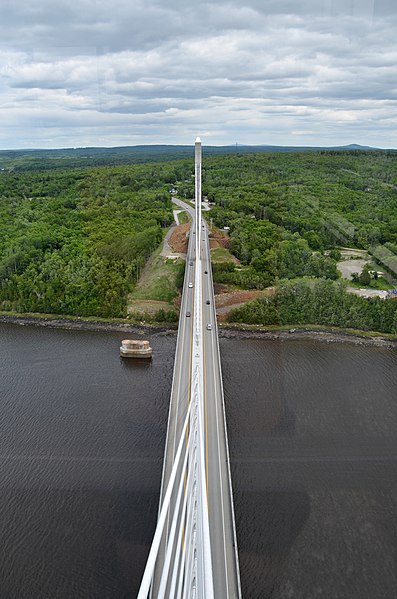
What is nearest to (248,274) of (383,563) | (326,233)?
(326,233)

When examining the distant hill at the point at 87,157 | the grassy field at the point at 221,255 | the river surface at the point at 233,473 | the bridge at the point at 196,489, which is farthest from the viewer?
the distant hill at the point at 87,157

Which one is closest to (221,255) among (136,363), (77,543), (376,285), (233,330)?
(233,330)

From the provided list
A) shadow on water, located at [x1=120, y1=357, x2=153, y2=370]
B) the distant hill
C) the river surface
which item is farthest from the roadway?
the distant hill

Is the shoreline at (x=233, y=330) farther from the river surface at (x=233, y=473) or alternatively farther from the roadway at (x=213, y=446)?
the roadway at (x=213, y=446)

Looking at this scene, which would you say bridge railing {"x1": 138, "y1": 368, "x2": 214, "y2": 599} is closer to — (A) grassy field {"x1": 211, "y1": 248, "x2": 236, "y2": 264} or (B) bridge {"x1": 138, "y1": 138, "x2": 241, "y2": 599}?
(B) bridge {"x1": 138, "y1": 138, "x2": 241, "y2": 599}

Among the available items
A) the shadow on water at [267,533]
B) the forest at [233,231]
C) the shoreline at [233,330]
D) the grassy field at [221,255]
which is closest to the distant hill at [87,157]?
the forest at [233,231]

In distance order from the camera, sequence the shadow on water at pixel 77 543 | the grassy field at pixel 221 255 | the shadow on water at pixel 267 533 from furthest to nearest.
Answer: the grassy field at pixel 221 255 → the shadow on water at pixel 267 533 → the shadow on water at pixel 77 543
